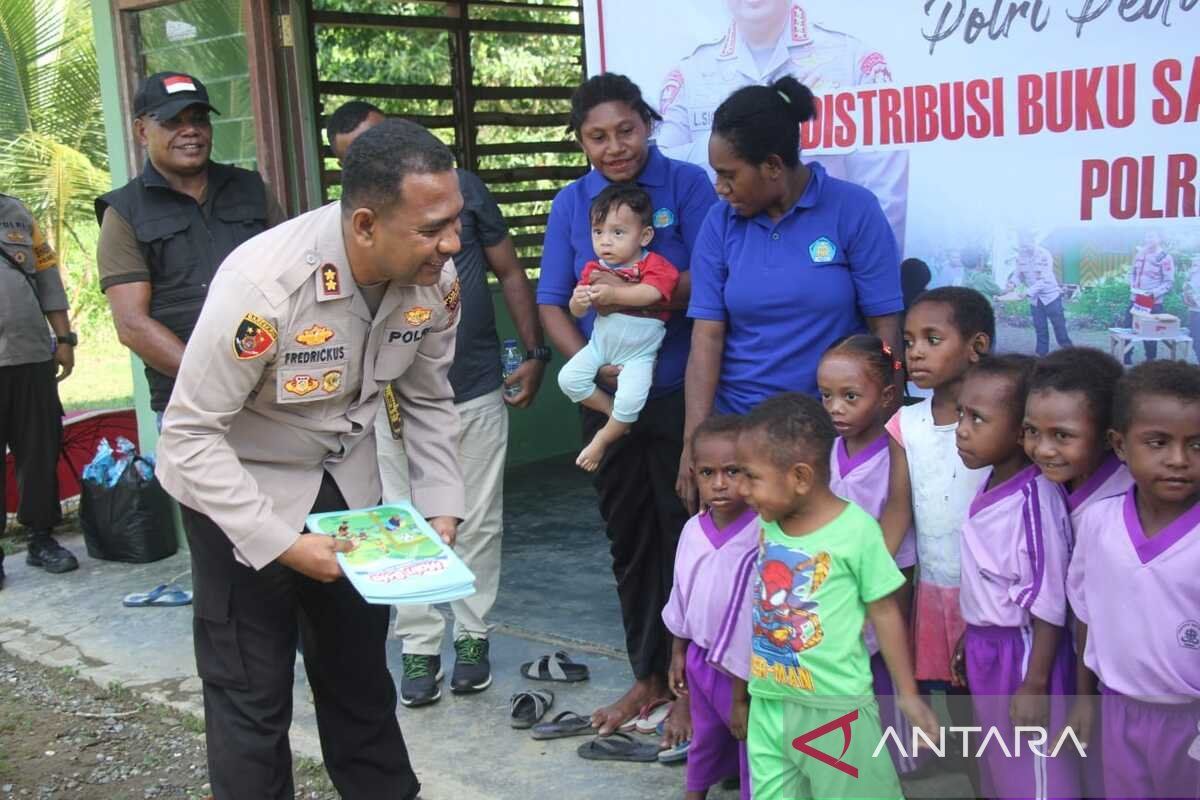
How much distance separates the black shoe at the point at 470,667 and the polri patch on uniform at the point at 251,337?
6.37 feet

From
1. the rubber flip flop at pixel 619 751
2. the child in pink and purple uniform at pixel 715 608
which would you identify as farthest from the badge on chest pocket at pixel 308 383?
the rubber flip flop at pixel 619 751

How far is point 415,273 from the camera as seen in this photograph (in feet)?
9.07

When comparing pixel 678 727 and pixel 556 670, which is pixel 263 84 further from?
pixel 678 727

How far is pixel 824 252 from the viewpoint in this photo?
129 inches

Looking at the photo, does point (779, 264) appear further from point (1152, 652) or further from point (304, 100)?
point (304, 100)

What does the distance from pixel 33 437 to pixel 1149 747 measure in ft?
18.0

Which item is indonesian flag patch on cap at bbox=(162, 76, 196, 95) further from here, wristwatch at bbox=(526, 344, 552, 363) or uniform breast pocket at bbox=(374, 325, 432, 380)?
uniform breast pocket at bbox=(374, 325, 432, 380)

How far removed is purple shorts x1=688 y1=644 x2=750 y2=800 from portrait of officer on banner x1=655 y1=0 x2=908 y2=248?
1401mm

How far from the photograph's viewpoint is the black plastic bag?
20.6ft

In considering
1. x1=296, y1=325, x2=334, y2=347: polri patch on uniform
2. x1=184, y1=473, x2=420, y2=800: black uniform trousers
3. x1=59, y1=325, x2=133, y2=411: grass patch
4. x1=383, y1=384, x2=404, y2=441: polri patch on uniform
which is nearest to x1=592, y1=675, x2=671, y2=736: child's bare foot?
x1=184, y1=473, x2=420, y2=800: black uniform trousers

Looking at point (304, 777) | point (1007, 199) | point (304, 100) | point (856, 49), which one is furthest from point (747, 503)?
point (304, 100)

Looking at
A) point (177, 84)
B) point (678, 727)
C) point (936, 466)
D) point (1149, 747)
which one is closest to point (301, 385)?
point (936, 466)

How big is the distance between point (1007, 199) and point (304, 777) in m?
2.70

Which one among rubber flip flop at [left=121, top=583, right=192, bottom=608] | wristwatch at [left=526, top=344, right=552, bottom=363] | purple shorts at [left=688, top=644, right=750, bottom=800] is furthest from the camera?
rubber flip flop at [left=121, top=583, right=192, bottom=608]
